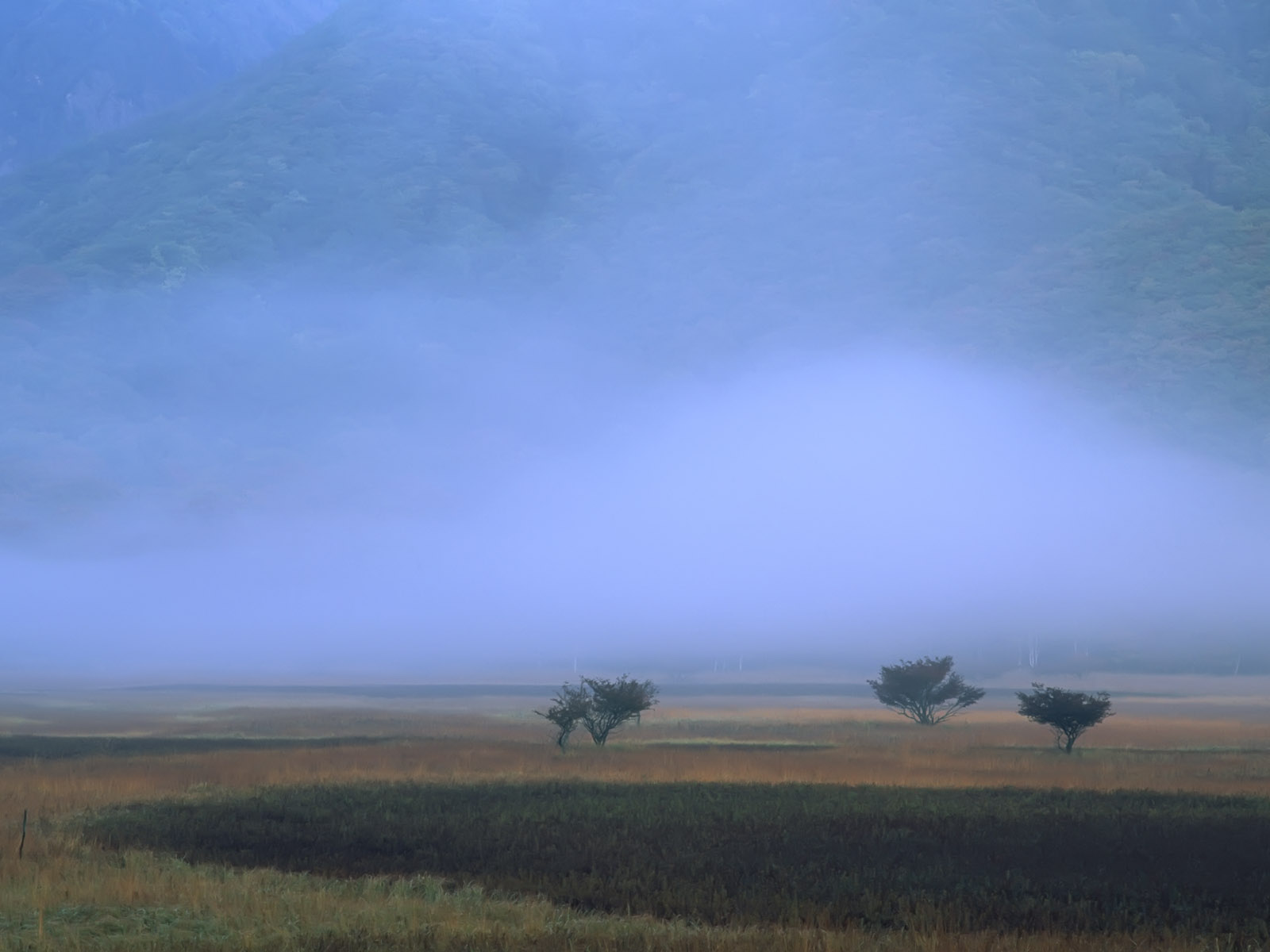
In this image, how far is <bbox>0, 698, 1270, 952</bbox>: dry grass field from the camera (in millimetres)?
15320

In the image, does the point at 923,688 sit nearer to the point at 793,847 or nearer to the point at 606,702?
the point at 606,702

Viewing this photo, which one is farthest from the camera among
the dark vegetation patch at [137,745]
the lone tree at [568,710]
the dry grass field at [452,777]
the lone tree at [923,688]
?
the lone tree at [923,688]

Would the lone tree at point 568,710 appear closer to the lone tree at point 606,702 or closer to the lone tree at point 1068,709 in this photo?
the lone tree at point 606,702

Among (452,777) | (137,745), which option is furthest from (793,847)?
(137,745)

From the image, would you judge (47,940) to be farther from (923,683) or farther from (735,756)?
(923,683)

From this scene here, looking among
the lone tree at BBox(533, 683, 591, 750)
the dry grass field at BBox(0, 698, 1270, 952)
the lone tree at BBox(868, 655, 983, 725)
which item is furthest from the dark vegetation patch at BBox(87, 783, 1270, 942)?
the lone tree at BBox(868, 655, 983, 725)

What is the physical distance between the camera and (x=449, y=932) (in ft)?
50.2

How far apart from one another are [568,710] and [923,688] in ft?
119

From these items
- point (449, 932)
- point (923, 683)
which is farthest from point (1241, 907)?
point (923, 683)

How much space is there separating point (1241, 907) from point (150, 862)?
21294 mm

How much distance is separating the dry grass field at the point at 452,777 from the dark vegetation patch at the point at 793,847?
166 cm

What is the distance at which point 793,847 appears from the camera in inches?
990

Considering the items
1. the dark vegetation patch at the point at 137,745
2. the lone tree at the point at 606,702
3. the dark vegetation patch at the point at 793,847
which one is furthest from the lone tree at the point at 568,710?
the dark vegetation patch at the point at 793,847

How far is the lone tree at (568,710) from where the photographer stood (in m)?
59.9
